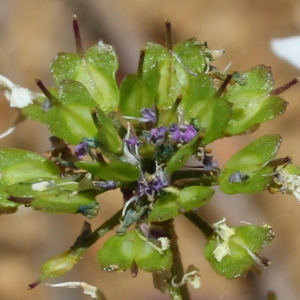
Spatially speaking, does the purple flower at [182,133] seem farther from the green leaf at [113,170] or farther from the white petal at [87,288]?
the white petal at [87,288]

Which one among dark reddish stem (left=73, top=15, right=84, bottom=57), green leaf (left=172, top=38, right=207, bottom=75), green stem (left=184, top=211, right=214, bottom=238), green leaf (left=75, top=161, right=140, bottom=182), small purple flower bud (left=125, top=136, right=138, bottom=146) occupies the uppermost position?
green leaf (left=172, top=38, right=207, bottom=75)

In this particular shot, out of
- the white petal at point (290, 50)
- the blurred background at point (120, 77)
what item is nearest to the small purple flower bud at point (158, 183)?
the white petal at point (290, 50)

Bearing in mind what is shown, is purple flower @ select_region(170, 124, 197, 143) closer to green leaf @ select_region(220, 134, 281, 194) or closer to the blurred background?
green leaf @ select_region(220, 134, 281, 194)

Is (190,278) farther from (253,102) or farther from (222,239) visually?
(253,102)

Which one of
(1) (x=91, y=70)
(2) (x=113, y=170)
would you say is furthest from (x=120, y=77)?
(2) (x=113, y=170)

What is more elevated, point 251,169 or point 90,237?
point 251,169

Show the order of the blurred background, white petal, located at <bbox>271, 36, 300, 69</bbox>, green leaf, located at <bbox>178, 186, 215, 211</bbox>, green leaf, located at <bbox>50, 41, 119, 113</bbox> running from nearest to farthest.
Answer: green leaf, located at <bbox>178, 186, 215, 211</bbox> < green leaf, located at <bbox>50, 41, 119, 113</bbox> < white petal, located at <bbox>271, 36, 300, 69</bbox> < the blurred background

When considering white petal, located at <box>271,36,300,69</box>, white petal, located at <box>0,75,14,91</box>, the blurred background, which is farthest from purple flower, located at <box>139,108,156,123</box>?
the blurred background
